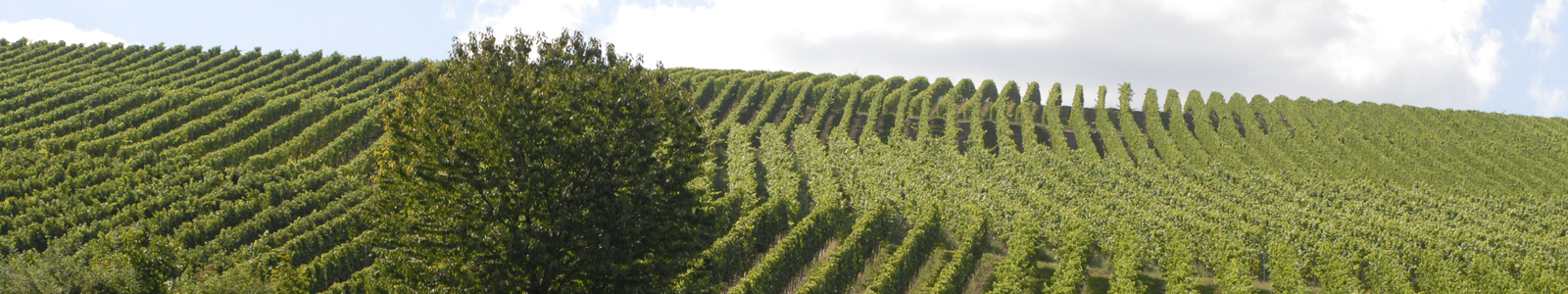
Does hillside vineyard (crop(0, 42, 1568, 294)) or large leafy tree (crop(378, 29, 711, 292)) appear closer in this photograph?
large leafy tree (crop(378, 29, 711, 292))

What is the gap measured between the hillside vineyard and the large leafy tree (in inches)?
59.1

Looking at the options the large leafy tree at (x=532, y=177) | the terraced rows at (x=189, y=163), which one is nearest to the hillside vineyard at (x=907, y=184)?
the terraced rows at (x=189, y=163)

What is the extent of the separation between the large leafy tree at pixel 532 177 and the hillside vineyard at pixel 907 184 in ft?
4.93

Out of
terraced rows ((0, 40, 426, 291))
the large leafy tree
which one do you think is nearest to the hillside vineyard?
terraced rows ((0, 40, 426, 291))

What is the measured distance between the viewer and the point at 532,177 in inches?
→ 782

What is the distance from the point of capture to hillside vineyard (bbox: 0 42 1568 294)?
33719 millimetres

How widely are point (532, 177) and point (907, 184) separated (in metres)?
29.0

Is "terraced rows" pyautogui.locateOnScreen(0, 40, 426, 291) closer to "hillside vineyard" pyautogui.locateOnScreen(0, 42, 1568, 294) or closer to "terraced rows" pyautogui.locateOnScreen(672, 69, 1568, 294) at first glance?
"hillside vineyard" pyautogui.locateOnScreen(0, 42, 1568, 294)

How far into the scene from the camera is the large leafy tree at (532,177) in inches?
796

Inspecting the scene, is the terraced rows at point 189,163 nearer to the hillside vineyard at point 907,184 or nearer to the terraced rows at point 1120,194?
the hillside vineyard at point 907,184

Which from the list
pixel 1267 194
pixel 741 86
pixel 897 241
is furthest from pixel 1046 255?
pixel 741 86

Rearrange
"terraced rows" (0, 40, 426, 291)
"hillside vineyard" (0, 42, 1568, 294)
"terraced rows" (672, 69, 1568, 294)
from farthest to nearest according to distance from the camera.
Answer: "terraced rows" (672, 69, 1568, 294) → "hillside vineyard" (0, 42, 1568, 294) → "terraced rows" (0, 40, 426, 291)

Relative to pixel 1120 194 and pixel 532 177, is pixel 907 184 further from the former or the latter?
pixel 532 177

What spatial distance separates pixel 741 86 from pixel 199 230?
5119 centimetres
